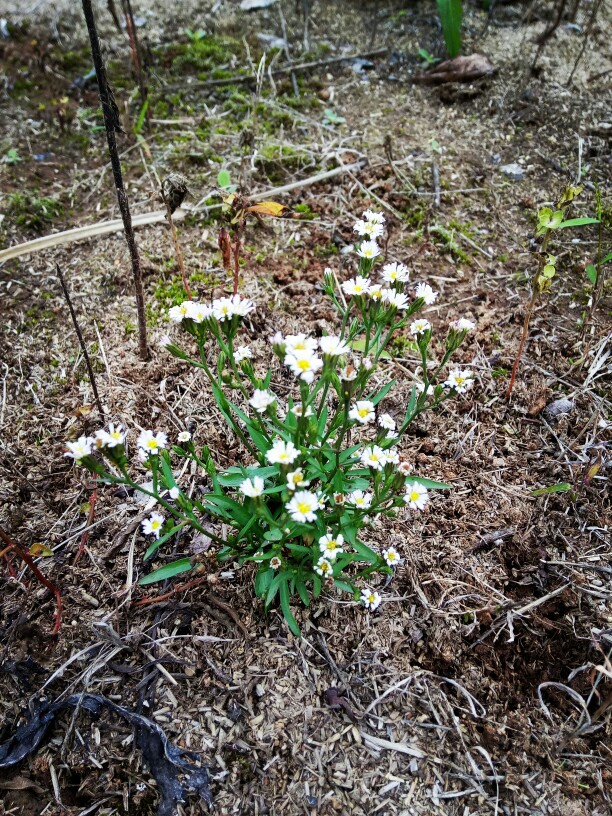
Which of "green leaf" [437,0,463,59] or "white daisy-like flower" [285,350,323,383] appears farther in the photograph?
"green leaf" [437,0,463,59]

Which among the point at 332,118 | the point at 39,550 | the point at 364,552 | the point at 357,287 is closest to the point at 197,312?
the point at 357,287

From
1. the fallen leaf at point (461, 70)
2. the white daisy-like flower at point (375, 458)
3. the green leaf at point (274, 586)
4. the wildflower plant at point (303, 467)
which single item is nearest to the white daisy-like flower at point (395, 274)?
the wildflower plant at point (303, 467)

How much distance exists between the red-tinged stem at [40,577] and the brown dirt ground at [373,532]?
1.3 inches

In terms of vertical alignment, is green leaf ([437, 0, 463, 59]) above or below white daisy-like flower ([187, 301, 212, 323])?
above

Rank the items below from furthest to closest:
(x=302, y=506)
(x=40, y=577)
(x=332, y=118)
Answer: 1. (x=332, y=118)
2. (x=40, y=577)
3. (x=302, y=506)

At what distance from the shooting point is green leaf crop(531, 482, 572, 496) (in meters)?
2.35

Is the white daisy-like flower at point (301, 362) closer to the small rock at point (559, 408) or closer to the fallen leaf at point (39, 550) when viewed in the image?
the fallen leaf at point (39, 550)

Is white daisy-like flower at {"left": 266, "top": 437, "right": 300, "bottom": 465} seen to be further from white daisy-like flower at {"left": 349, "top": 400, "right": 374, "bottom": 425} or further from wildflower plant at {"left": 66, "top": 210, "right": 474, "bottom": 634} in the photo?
white daisy-like flower at {"left": 349, "top": 400, "right": 374, "bottom": 425}

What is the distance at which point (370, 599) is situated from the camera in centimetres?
203

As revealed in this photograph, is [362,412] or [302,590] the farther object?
[302,590]

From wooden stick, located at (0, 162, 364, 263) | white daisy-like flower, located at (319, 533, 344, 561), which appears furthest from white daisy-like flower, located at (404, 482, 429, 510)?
wooden stick, located at (0, 162, 364, 263)

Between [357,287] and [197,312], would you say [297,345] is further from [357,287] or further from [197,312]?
[357,287]

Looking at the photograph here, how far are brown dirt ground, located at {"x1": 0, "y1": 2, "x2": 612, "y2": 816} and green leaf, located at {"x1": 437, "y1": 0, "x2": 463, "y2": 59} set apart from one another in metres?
0.31

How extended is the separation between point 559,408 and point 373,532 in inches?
42.6
